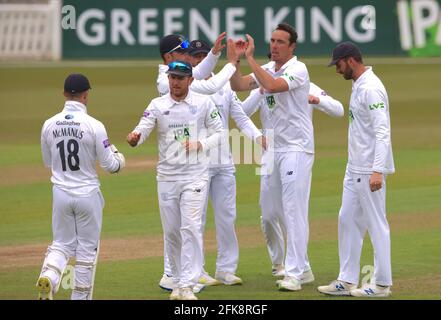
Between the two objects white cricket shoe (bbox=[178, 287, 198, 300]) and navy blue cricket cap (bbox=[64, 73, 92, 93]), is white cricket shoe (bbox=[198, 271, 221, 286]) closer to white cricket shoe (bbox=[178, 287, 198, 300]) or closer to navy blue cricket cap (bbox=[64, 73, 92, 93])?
white cricket shoe (bbox=[178, 287, 198, 300])

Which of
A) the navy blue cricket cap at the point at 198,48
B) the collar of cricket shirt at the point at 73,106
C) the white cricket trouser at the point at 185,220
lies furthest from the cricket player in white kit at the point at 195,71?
the collar of cricket shirt at the point at 73,106

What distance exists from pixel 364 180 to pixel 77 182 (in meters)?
2.80

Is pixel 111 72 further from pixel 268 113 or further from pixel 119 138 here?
pixel 268 113

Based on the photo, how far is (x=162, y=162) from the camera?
10.7 meters

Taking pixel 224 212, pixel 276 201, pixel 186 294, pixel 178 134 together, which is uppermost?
pixel 178 134

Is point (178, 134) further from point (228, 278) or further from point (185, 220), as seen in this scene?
point (228, 278)

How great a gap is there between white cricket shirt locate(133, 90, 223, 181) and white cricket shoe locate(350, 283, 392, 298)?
→ 1.88m

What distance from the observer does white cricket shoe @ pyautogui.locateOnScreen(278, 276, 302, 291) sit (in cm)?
1112

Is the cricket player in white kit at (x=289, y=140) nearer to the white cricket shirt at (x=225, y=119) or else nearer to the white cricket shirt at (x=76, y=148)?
the white cricket shirt at (x=225, y=119)

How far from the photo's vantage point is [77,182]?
10203 millimetres

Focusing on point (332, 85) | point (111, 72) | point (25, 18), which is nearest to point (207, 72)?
point (332, 85)

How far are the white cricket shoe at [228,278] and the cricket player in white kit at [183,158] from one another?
966mm

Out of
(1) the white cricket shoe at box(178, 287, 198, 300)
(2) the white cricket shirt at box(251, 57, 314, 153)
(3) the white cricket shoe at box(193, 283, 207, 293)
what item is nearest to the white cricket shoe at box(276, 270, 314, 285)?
(3) the white cricket shoe at box(193, 283, 207, 293)

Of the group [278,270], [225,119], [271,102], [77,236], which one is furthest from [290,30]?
[77,236]
